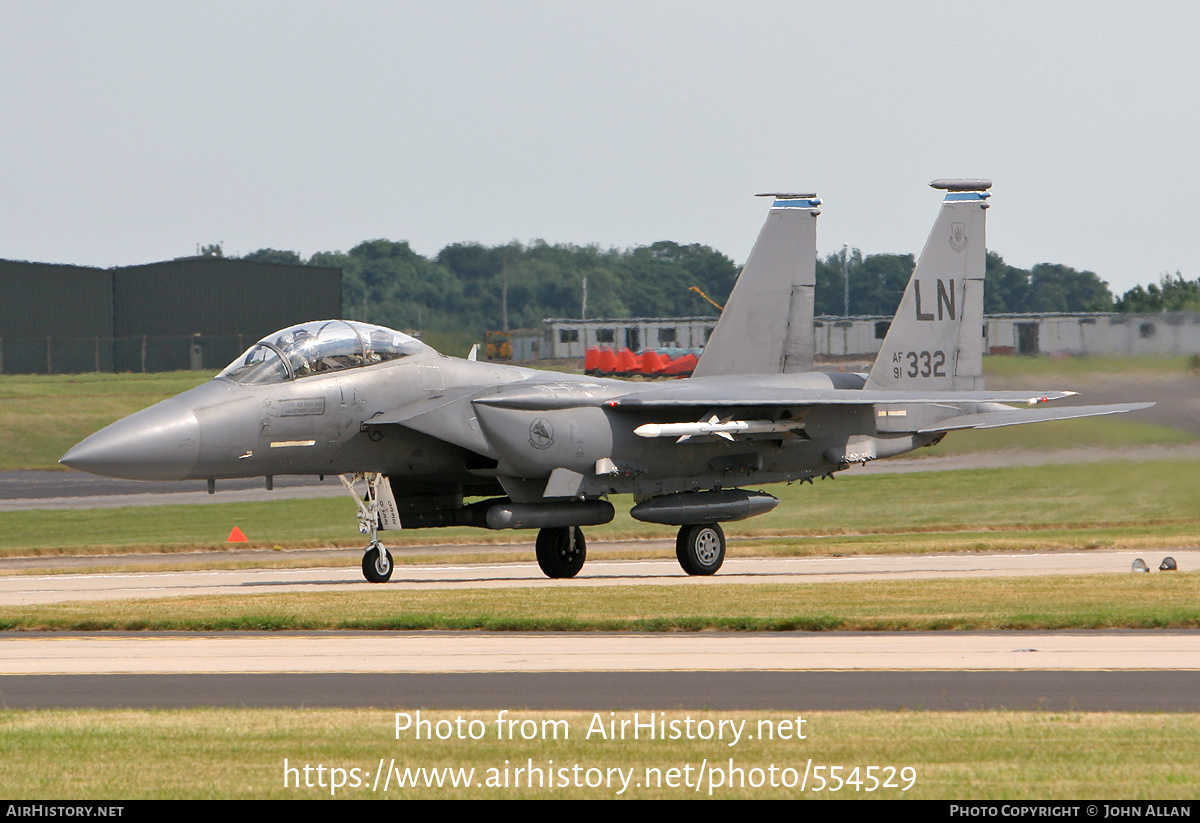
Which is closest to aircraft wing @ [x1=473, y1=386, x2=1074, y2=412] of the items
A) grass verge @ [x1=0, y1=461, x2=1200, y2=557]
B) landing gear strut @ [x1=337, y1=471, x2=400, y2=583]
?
landing gear strut @ [x1=337, y1=471, x2=400, y2=583]

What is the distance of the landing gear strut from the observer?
60.8ft

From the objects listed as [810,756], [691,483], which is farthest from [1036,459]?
[810,756]

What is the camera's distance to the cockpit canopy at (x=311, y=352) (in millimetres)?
17594

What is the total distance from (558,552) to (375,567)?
8.81 feet

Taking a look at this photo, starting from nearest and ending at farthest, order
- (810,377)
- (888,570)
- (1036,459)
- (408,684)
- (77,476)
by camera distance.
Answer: (408,684)
(888,570)
(810,377)
(1036,459)
(77,476)

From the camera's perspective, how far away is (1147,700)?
30.5ft

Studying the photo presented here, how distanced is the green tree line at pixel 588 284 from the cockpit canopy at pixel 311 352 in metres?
19.9

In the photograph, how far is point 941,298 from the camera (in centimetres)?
2225

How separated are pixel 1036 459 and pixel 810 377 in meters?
6.60

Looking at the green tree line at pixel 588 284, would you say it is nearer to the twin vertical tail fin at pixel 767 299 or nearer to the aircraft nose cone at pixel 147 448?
the twin vertical tail fin at pixel 767 299

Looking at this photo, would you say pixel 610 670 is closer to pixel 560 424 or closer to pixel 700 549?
pixel 560 424

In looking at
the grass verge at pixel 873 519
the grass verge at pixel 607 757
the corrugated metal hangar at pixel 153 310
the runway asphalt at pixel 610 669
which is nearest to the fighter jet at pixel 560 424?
the grass verge at pixel 873 519

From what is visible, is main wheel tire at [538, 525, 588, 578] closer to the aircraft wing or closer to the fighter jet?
the fighter jet
